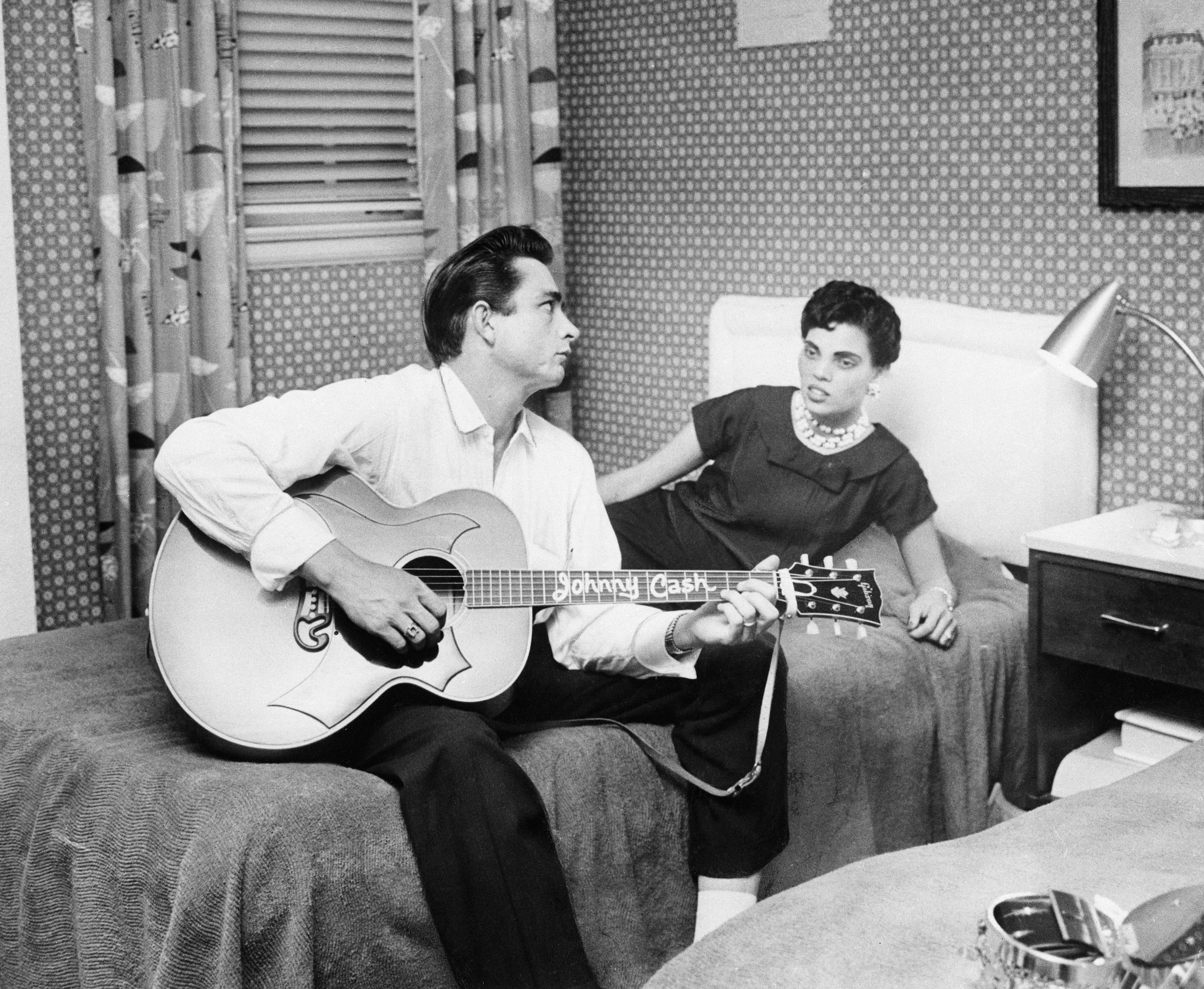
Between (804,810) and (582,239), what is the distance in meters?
1.80

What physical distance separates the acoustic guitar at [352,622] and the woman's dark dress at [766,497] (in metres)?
0.62

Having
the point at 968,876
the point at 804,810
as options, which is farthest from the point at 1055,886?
the point at 804,810

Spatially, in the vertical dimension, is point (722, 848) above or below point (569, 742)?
below

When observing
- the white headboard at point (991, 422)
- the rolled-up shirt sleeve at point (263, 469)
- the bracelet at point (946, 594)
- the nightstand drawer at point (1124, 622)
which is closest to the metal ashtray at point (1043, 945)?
the rolled-up shirt sleeve at point (263, 469)

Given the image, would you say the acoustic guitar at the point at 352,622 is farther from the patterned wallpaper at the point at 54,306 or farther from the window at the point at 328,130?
the window at the point at 328,130

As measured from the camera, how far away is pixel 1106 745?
284 centimetres

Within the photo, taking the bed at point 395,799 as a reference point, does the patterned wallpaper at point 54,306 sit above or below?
above

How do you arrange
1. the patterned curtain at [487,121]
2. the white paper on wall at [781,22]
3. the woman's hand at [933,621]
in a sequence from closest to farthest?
the woman's hand at [933,621] < the white paper on wall at [781,22] < the patterned curtain at [487,121]

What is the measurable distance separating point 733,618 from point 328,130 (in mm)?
1895

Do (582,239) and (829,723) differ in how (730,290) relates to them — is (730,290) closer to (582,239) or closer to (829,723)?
(582,239)

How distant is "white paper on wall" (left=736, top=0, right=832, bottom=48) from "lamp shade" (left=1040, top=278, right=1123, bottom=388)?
0.95m

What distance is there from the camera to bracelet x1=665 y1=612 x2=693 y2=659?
94.0 inches

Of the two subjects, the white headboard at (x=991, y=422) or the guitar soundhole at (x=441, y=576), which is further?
the white headboard at (x=991, y=422)

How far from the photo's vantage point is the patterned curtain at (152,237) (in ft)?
10.3
